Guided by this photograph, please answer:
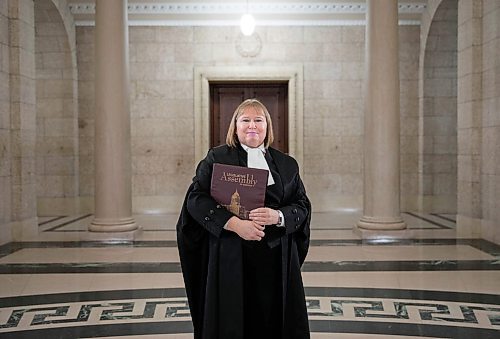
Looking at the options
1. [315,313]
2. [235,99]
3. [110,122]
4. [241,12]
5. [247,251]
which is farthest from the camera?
[235,99]

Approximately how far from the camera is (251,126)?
270 cm

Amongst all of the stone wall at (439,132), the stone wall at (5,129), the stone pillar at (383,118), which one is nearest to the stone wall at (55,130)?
the stone wall at (5,129)

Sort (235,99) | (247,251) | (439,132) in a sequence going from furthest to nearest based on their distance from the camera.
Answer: (235,99) → (439,132) → (247,251)

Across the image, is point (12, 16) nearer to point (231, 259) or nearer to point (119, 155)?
point (119, 155)

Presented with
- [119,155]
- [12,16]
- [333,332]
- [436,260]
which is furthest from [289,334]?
[12,16]

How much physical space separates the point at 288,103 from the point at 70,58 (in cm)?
450

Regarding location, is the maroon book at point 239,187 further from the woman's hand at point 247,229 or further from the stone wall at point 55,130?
the stone wall at point 55,130

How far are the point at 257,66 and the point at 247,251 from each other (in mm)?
9469

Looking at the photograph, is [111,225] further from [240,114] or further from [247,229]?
[247,229]

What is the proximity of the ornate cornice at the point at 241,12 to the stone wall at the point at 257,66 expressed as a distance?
155 mm

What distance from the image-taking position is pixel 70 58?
11.5 metres

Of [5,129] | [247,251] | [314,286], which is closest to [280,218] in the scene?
[247,251]

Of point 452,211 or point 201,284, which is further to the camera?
point 452,211

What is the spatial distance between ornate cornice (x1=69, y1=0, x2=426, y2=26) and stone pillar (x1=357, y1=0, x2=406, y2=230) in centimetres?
336
